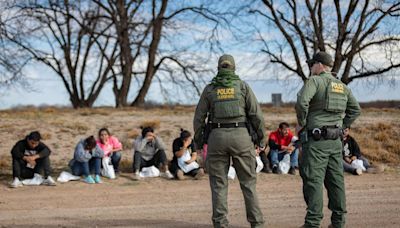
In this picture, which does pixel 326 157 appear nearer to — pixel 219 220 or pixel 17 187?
pixel 219 220

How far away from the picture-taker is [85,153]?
39.9ft

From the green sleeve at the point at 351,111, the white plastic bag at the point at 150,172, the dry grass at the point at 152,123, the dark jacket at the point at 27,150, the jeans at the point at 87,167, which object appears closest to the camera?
the green sleeve at the point at 351,111

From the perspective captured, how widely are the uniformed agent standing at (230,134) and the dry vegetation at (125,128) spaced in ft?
22.8

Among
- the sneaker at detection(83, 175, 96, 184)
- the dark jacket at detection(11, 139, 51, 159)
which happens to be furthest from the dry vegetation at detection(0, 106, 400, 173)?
the dark jacket at detection(11, 139, 51, 159)

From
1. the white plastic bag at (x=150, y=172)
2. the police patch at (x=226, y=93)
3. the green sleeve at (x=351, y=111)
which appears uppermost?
the police patch at (x=226, y=93)

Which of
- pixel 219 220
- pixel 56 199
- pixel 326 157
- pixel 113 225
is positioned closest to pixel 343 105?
pixel 326 157

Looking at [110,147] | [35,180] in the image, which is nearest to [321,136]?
[35,180]

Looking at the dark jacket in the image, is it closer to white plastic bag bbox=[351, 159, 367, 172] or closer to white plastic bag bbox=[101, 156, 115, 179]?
white plastic bag bbox=[101, 156, 115, 179]

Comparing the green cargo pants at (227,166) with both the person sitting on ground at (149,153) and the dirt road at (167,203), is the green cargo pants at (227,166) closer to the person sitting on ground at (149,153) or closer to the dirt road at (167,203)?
the dirt road at (167,203)

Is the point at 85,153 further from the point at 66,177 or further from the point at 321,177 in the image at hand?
the point at 321,177

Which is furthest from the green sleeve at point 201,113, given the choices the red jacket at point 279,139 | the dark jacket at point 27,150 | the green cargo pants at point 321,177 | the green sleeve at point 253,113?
the red jacket at point 279,139

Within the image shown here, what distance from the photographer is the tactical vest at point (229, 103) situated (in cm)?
676

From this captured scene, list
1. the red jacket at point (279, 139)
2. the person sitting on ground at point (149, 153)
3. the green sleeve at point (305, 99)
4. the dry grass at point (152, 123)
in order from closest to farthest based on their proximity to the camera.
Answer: the green sleeve at point (305, 99), the person sitting on ground at point (149, 153), the red jacket at point (279, 139), the dry grass at point (152, 123)

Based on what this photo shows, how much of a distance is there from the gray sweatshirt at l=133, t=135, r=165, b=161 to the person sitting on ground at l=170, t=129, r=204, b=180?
379 mm
